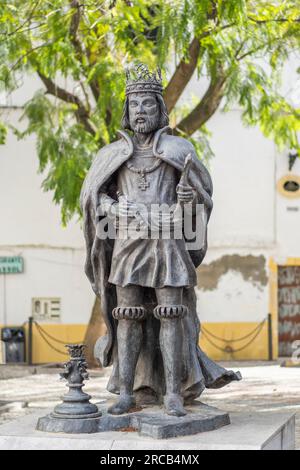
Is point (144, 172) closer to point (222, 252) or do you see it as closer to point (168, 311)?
point (168, 311)

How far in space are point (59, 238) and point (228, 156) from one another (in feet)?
11.8

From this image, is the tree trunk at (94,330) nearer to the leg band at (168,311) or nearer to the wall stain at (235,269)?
the wall stain at (235,269)

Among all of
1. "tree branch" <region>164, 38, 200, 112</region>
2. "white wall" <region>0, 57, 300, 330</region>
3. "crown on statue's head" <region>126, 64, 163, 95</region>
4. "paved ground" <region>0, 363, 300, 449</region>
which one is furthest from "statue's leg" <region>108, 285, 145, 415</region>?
"white wall" <region>0, 57, 300, 330</region>

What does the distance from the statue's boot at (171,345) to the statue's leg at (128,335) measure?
0.17 m

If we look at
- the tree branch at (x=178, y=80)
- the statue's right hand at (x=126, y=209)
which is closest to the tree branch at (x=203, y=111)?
the tree branch at (x=178, y=80)

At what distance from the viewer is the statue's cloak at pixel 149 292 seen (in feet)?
21.7

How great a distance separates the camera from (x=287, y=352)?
19.8m

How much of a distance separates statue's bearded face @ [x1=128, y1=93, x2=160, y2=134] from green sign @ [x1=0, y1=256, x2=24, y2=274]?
1311 centimetres

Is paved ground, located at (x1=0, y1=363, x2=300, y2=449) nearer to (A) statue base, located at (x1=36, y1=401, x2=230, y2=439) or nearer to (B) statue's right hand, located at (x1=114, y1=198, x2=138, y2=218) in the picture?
(A) statue base, located at (x1=36, y1=401, x2=230, y2=439)

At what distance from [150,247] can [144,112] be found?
884 millimetres

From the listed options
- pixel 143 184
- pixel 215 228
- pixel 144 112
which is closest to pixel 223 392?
pixel 215 228

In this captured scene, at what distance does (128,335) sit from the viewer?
21.4ft
